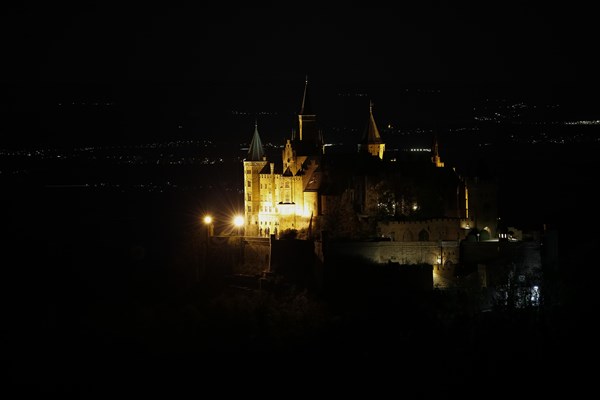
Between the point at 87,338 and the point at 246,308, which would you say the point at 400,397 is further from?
the point at 87,338

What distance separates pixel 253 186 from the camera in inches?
2133

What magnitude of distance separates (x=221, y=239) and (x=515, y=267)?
11800 millimetres

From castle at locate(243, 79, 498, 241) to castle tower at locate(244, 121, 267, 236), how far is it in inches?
1.6

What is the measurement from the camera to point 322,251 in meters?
46.2

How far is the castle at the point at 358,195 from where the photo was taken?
49.0 meters

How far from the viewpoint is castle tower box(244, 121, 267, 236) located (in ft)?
176

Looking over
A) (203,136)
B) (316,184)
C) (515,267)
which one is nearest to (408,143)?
(316,184)

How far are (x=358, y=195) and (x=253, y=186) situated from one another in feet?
17.0

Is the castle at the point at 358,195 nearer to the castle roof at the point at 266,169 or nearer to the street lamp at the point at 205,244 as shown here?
the castle roof at the point at 266,169

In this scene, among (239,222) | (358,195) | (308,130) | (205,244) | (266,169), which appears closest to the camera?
(358,195)

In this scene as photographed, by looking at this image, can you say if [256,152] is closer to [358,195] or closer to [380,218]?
[358,195]

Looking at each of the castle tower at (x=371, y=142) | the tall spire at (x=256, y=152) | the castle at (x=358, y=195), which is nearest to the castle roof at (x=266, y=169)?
the castle at (x=358, y=195)

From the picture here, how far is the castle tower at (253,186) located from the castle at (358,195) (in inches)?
1.6

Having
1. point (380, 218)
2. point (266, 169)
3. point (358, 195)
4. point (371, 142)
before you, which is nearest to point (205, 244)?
point (266, 169)
